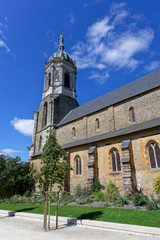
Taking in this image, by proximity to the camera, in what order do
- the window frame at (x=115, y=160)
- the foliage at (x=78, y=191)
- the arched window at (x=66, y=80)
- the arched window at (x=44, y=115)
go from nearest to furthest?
the window frame at (x=115, y=160), the foliage at (x=78, y=191), the arched window at (x=44, y=115), the arched window at (x=66, y=80)

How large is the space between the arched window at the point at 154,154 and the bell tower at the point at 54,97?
1736 centimetres

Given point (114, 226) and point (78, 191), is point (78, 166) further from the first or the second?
point (114, 226)

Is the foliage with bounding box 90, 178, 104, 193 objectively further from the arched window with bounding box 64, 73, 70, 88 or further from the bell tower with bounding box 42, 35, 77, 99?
the arched window with bounding box 64, 73, 70, 88

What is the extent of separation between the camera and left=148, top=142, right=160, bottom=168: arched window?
514 inches

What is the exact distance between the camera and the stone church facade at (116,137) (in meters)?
13.5

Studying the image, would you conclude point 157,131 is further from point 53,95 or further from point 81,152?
point 53,95

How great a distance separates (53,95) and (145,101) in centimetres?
1836

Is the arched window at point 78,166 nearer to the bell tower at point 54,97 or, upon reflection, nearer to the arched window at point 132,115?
the arched window at point 132,115

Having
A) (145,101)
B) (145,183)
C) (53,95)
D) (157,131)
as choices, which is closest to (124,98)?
(145,101)

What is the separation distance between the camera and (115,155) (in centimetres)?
1591

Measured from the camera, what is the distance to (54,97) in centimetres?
3011

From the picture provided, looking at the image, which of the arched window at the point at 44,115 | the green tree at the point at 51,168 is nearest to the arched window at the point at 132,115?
the green tree at the point at 51,168

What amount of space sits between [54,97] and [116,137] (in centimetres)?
1753

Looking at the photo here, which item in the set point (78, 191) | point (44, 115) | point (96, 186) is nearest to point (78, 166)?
point (78, 191)
